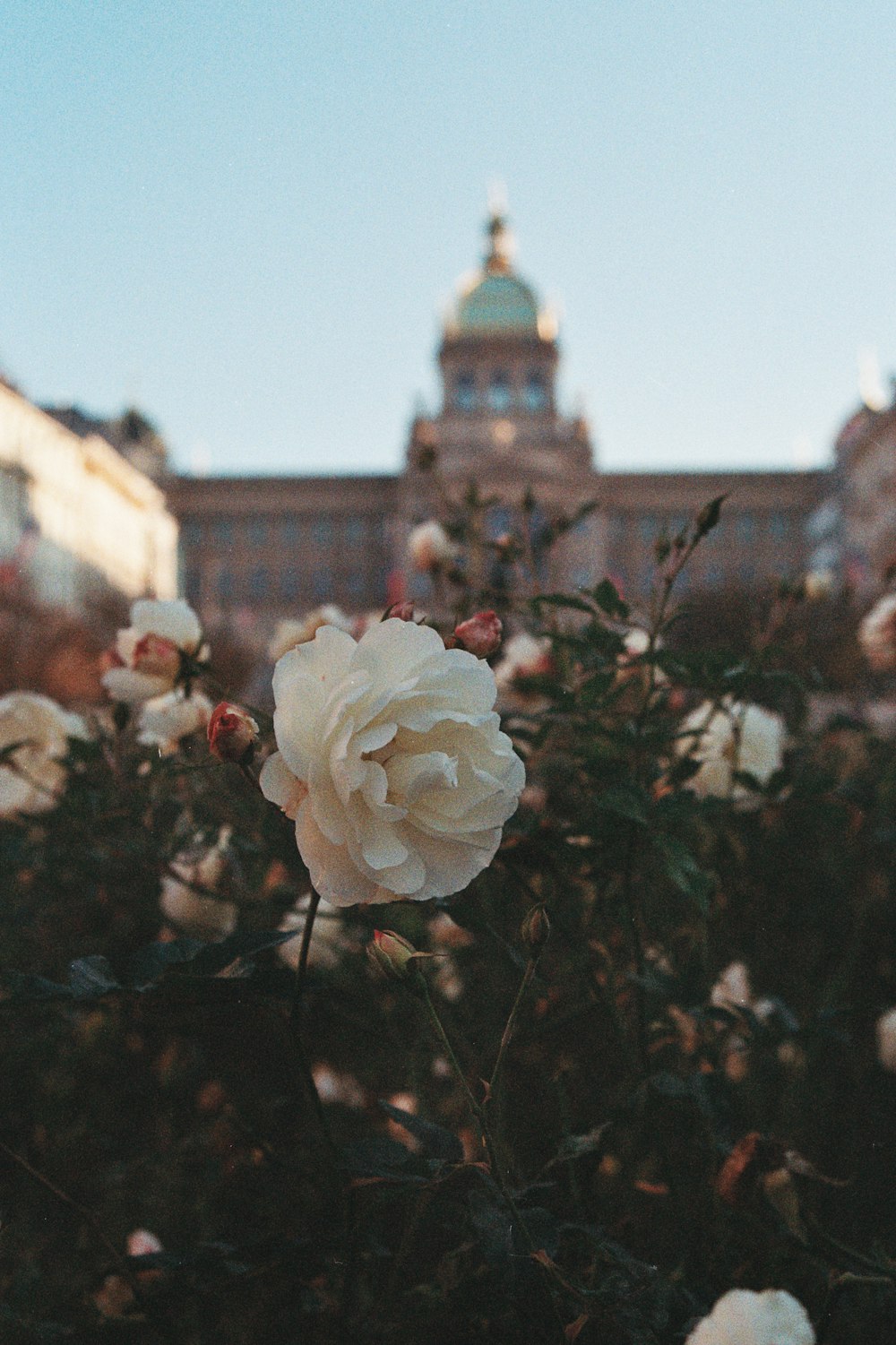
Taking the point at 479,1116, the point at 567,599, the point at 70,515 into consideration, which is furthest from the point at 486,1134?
the point at 70,515

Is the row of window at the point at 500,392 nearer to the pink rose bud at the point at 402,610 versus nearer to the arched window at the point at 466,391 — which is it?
the arched window at the point at 466,391

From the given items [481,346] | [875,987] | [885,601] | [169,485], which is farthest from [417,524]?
[481,346]

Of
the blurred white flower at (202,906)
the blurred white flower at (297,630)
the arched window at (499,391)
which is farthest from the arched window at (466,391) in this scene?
the blurred white flower at (202,906)

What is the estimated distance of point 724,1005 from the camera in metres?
0.89

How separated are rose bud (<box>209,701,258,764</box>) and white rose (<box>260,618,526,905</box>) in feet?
0.17

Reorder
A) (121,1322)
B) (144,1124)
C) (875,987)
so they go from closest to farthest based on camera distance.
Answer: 1. (121,1322)
2. (144,1124)
3. (875,987)

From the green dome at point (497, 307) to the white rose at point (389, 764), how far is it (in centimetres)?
4496

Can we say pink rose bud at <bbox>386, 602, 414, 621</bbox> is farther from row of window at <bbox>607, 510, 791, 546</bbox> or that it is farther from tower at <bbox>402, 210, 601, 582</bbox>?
row of window at <bbox>607, 510, 791, 546</bbox>

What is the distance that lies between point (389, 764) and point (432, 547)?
3.19 ft

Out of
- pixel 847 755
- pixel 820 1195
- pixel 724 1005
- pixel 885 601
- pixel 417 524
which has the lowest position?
pixel 820 1195

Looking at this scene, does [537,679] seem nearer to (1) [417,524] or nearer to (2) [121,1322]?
(2) [121,1322]

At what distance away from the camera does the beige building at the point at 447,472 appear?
4022 cm

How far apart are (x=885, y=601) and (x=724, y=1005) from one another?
853mm

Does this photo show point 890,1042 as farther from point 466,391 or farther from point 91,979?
point 466,391
